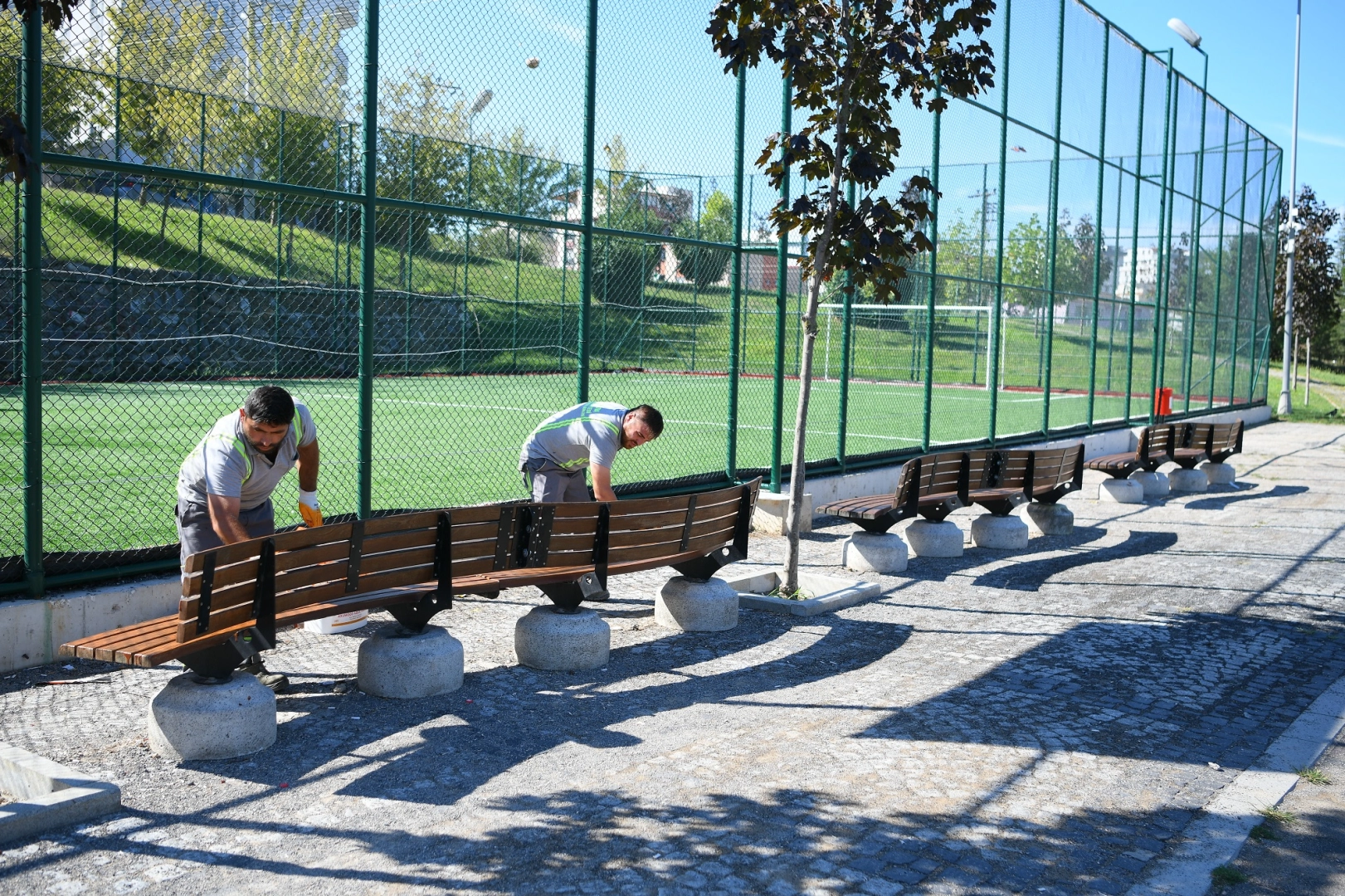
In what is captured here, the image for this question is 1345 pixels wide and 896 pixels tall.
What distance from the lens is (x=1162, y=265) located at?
2147 cm

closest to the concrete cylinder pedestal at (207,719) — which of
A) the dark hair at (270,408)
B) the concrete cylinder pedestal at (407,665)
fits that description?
the concrete cylinder pedestal at (407,665)

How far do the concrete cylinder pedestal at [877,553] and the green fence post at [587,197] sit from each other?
7.42 ft

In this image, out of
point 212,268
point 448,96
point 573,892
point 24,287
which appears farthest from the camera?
point 212,268

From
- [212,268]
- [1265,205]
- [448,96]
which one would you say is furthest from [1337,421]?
[448,96]

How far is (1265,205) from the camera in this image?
28.7 meters

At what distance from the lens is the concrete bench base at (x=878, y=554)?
891 centimetres

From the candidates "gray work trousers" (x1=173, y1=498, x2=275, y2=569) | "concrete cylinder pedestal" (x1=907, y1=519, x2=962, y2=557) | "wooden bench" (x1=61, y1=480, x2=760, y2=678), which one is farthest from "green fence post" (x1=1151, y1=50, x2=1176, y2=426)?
"gray work trousers" (x1=173, y1=498, x2=275, y2=569)

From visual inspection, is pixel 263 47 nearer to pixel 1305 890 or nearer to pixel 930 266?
pixel 1305 890

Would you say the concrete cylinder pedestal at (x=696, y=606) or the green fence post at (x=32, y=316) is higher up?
the green fence post at (x=32, y=316)

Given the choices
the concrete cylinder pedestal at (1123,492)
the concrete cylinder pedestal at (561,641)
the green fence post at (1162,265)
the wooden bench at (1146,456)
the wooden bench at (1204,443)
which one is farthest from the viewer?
the green fence post at (1162,265)

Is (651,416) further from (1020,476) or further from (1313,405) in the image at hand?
(1313,405)

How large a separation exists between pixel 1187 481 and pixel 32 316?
1295cm

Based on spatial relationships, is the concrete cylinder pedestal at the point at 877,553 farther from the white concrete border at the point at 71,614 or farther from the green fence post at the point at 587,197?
the white concrete border at the point at 71,614

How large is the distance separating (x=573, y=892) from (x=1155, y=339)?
19.7m
